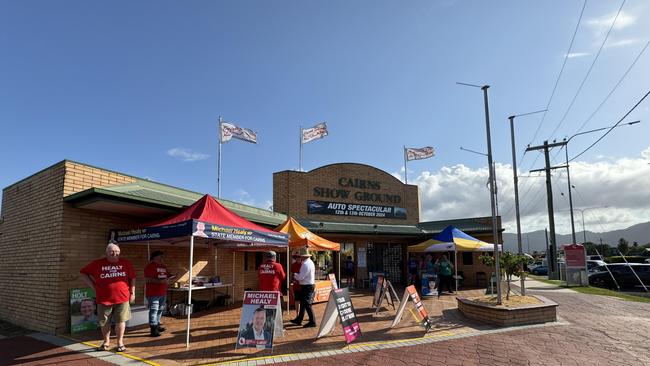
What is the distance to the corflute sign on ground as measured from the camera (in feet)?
23.0

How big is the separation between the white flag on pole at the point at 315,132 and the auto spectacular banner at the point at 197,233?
13.1 m

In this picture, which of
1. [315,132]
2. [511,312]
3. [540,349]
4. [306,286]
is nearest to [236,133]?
[315,132]

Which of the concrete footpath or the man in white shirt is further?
the man in white shirt

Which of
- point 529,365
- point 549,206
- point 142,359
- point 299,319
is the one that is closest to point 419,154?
point 549,206

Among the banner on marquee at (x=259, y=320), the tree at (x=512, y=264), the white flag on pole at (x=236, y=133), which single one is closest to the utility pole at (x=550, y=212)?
the tree at (x=512, y=264)

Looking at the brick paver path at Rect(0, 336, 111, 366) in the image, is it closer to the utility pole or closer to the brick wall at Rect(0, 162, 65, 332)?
the brick wall at Rect(0, 162, 65, 332)

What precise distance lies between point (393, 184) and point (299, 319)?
1457 cm

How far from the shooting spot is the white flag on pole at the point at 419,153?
2477 centimetres

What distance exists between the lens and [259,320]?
6.66m

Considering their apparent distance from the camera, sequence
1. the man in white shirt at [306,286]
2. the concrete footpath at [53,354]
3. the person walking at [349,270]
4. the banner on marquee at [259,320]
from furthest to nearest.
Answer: the person walking at [349,270] → the man in white shirt at [306,286] → the banner on marquee at [259,320] → the concrete footpath at [53,354]

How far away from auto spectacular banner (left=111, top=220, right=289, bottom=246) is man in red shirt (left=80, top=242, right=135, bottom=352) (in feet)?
3.27

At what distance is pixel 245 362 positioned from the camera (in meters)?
5.94

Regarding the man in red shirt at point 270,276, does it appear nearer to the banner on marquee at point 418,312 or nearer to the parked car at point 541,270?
the banner on marquee at point 418,312

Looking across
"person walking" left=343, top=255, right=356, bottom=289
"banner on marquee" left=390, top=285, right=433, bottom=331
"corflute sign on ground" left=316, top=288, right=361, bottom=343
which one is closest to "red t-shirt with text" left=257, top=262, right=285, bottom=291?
"corflute sign on ground" left=316, top=288, right=361, bottom=343
